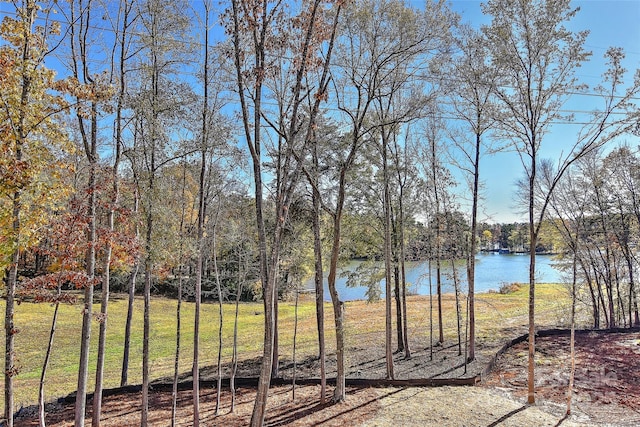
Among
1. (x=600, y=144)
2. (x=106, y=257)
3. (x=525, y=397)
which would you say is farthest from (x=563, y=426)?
(x=106, y=257)

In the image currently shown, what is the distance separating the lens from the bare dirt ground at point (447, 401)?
7621 millimetres

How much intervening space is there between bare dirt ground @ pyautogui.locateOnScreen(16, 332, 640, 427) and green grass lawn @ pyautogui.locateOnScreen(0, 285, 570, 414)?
1831mm

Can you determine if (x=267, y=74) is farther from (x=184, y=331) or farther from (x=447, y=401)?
(x=184, y=331)

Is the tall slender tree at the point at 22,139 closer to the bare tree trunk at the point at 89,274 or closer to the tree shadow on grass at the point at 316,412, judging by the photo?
the bare tree trunk at the point at 89,274

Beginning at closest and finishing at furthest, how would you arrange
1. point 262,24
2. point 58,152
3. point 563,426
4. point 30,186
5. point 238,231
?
1. point 30,186
2. point 262,24
3. point 58,152
4. point 563,426
5. point 238,231

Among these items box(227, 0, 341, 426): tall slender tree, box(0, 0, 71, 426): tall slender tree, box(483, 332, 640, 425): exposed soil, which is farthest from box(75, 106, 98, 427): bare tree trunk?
box(483, 332, 640, 425): exposed soil

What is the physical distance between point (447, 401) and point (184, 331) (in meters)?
16.0

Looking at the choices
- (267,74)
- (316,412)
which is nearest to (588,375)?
(316,412)

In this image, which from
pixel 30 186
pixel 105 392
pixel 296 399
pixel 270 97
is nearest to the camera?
pixel 30 186

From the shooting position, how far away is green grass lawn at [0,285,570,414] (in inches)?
534

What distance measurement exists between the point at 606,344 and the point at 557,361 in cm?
388

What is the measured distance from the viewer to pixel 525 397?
28.4 ft

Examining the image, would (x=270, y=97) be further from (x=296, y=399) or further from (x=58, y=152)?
(x=296, y=399)

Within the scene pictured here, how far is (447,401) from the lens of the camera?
334 inches
